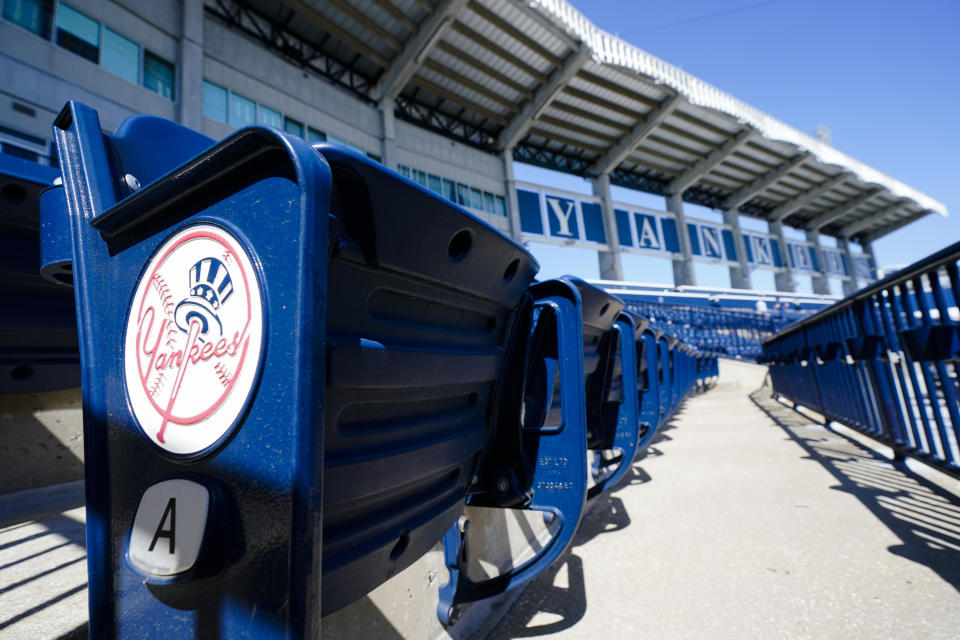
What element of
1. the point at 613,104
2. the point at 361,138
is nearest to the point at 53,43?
the point at 361,138

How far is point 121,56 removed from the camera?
934 cm

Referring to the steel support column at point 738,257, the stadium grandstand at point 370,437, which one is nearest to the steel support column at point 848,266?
the steel support column at point 738,257

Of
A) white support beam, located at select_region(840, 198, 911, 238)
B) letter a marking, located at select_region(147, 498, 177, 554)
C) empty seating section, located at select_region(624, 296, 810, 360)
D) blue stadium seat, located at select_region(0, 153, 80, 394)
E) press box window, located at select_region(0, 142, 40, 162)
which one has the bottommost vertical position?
letter a marking, located at select_region(147, 498, 177, 554)

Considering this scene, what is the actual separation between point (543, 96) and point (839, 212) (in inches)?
969

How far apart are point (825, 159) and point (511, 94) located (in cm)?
1730

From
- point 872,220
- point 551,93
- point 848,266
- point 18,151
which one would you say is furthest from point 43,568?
point 848,266

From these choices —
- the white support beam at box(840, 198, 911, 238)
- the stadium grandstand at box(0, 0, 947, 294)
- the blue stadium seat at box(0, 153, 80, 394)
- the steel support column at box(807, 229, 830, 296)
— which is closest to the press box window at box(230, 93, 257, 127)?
the stadium grandstand at box(0, 0, 947, 294)

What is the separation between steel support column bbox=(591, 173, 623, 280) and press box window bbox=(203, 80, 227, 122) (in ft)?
50.2

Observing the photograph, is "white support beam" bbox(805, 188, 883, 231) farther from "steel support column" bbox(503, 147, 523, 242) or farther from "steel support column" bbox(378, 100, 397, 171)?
"steel support column" bbox(378, 100, 397, 171)

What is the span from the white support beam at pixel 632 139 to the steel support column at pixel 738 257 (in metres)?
8.63

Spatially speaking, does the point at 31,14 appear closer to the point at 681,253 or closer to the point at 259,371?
the point at 259,371

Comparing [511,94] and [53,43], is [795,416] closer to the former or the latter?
[53,43]

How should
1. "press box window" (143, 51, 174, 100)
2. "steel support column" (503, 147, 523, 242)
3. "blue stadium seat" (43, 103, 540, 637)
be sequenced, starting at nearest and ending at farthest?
"blue stadium seat" (43, 103, 540, 637)
"press box window" (143, 51, 174, 100)
"steel support column" (503, 147, 523, 242)

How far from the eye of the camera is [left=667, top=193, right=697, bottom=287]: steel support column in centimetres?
2345
